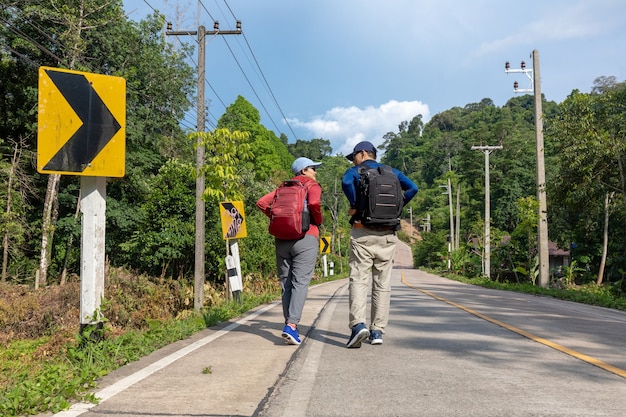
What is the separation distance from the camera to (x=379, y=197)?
4.80 meters

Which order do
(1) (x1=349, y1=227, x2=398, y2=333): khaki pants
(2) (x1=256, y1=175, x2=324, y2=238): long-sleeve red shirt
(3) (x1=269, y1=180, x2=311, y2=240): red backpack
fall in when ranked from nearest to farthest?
(1) (x1=349, y1=227, x2=398, y2=333): khaki pants → (3) (x1=269, y1=180, x2=311, y2=240): red backpack → (2) (x1=256, y1=175, x2=324, y2=238): long-sleeve red shirt

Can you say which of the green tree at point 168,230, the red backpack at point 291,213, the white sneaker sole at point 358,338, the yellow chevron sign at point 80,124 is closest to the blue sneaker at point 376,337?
the white sneaker sole at point 358,338

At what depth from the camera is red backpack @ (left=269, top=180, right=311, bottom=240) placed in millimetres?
5141

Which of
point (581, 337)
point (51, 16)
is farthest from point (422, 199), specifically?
point (581, 337)

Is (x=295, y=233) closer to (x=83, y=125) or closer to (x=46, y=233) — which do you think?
(x=83, y=125)

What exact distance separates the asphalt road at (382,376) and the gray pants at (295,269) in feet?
1.33

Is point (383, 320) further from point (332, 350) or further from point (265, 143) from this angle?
point (265, 143)

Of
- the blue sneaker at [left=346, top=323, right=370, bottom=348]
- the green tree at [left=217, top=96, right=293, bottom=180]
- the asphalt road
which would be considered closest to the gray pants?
the asphalt road

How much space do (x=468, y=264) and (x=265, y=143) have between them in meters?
25.0

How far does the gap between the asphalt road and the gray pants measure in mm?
404

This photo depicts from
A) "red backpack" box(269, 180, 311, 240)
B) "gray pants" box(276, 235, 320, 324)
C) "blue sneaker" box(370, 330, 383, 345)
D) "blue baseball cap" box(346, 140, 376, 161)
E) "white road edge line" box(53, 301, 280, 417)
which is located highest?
"blue baseball cap" box(346, 140, 376, 161)

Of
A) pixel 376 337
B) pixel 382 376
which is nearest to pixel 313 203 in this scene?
pixel 376 337

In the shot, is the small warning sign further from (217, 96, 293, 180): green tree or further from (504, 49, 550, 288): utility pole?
(217, 96, 293, 180): green tree

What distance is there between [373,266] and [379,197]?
765mm
